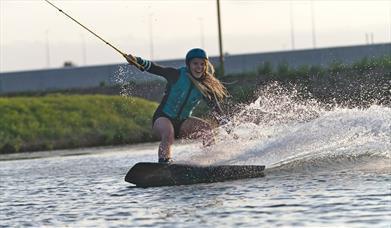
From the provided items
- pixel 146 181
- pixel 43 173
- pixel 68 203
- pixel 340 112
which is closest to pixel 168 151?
pixel 146 181

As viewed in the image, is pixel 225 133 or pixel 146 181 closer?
pixel 146 181

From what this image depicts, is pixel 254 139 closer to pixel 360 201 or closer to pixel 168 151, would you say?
pixel 168 151

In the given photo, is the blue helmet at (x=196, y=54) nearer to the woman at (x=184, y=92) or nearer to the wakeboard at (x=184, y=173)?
the woman at (x=184, y=92)

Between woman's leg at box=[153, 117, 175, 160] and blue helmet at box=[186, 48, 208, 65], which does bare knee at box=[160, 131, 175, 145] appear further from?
blue helmet at box=[186, 48, 208, 65]

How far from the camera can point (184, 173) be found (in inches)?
637

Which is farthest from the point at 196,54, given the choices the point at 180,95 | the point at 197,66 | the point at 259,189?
the point at 259,189

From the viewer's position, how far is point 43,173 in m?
22.5

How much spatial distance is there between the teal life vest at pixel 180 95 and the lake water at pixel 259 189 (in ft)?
2.66

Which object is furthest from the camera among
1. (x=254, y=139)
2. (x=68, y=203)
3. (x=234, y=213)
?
(x=254, y=139)

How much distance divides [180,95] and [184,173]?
139 centimetres

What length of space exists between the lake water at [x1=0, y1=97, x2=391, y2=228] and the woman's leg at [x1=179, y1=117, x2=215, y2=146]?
0.70 ft

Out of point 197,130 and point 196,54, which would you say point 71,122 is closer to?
point 197,130

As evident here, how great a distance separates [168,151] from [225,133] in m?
1.26

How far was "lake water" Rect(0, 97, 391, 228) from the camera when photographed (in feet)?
40.1
